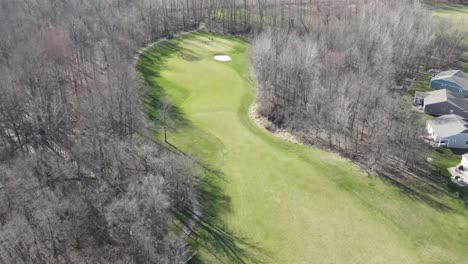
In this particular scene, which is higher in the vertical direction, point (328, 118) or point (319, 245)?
point (328, 118)

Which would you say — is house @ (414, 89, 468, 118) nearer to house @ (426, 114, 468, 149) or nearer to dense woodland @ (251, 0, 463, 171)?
dense woodland @ (251, 0, 463, 171)

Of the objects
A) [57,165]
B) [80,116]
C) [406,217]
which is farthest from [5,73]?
[406,217]

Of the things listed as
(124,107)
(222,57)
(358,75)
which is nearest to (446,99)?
(358,75)

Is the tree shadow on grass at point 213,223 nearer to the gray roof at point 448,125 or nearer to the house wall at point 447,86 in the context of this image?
the gray roof at point 448,125

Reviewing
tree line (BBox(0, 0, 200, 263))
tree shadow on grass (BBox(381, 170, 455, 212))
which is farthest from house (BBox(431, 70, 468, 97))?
tree line (BBox(0, 0, 200, 263))

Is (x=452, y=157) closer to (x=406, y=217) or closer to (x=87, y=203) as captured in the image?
(x=406, y=217)

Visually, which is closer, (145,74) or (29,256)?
(29,256)

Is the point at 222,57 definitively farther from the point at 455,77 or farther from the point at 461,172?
the point at 461,172
